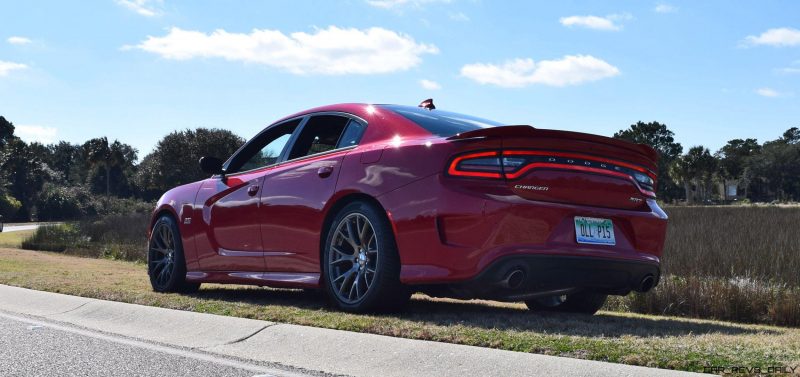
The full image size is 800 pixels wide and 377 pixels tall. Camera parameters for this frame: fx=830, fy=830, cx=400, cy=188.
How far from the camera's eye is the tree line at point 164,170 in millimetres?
72750

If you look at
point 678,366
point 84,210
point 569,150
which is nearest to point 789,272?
point 569,150

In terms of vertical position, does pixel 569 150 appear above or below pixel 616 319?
above

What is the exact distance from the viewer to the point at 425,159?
18.2 ft

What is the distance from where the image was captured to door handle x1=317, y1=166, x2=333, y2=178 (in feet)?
20.7

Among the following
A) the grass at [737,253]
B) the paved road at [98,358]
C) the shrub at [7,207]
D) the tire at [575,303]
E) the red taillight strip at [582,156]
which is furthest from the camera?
the shrub at [7,207]

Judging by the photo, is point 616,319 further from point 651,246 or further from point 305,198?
point 305,198

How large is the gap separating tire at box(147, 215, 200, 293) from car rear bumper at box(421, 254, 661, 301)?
3489 mm

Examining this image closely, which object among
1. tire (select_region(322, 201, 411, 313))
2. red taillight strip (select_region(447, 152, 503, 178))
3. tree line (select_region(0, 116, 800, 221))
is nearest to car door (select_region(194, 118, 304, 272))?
tire (select_region(322, 201, 411, 313))

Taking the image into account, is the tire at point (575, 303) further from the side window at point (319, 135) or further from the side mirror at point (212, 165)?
the side mirror at point (212, 165)

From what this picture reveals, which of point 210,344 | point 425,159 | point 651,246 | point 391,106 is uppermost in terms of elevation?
point 391,106

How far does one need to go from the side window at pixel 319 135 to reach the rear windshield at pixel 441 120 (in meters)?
0.51

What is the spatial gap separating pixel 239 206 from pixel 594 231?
3.26 m

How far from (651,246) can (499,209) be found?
1.42 m

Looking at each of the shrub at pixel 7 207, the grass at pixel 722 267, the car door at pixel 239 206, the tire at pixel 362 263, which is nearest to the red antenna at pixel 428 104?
the car door at pixel 239 206
